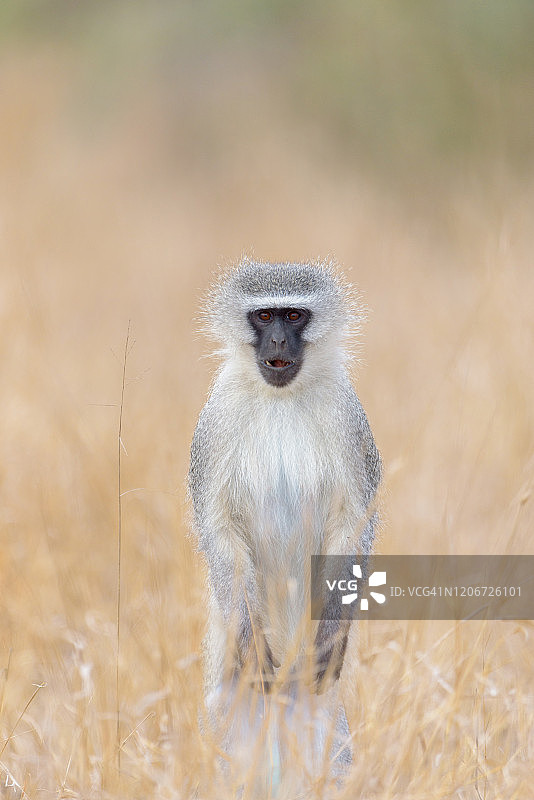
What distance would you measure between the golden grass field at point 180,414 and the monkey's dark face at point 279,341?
54 cm

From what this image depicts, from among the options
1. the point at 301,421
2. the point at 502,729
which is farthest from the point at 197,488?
the point at 502,729

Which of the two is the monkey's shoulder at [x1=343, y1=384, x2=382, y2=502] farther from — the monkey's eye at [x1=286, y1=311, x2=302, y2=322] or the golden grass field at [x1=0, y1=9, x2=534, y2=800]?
the monkey's eye at [x1=286, y1=311, x2=302, y2=322]

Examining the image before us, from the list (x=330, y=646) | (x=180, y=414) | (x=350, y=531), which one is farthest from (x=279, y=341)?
(x=180, y=414)

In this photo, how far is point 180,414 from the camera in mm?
6551

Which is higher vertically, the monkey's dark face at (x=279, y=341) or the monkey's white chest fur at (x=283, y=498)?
the monkey's dark face at (x=279, y=341)

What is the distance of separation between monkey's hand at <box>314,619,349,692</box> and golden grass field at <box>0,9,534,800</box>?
177 millimetres

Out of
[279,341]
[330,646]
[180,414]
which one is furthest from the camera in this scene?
[180,414]

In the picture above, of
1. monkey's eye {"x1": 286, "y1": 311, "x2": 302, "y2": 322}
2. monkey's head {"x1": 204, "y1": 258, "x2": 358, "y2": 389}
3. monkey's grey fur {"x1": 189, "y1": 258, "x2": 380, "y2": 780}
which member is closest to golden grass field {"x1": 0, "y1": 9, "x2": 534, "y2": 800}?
monkey's grey fur {"x1": 189, "y1": 258, "x2": 380, "y2": 780}

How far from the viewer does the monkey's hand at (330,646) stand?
340cm

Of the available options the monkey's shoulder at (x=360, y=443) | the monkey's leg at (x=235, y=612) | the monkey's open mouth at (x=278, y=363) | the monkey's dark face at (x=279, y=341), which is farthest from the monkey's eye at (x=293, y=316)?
the monkey's leg at (x=235, y=612)

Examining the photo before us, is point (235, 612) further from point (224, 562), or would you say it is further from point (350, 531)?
point (350, 531)

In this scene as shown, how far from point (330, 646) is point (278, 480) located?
545 millimetres

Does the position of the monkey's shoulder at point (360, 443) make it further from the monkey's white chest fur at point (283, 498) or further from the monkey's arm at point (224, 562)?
the monkey's arm at point (224, 562)

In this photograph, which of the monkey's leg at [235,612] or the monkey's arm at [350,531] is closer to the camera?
the monkey's leg at [235,612]
